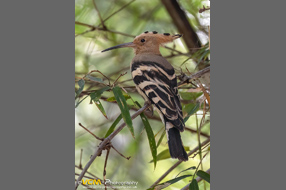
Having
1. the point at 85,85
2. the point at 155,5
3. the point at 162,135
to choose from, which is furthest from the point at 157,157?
the point at 155,5

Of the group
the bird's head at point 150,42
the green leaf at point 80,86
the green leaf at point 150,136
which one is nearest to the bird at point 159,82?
the bird's head at point 150,42

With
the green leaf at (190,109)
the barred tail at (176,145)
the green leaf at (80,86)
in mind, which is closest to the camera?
the barred tail at (176,145)

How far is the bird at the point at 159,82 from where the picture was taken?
375 centimetres

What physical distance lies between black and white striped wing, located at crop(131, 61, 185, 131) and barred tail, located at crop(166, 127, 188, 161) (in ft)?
0.20

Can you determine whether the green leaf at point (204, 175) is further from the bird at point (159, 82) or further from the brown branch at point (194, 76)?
the brown branch at point (194, 76)

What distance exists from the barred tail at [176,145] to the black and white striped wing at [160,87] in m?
0.06

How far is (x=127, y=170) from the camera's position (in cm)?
394

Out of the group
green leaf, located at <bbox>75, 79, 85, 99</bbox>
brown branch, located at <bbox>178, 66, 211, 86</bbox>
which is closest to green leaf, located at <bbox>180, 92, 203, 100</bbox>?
brown branch, located at <bbox>178, 66, 211, 86</bbox>

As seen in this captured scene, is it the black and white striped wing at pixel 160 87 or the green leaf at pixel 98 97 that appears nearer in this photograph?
the black and white striped wing at pixel 160 87

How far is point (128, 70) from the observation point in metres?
4.07

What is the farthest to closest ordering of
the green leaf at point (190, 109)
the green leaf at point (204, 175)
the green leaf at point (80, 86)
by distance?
the green leaf at point (190, 109) < the green leaf at point (80, 86) < the green leaf at point (204, 175)

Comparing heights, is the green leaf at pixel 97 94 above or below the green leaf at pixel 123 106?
above

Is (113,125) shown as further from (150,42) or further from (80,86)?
(150,42)

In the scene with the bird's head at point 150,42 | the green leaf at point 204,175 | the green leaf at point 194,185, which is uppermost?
the bird's head at point 150,42
